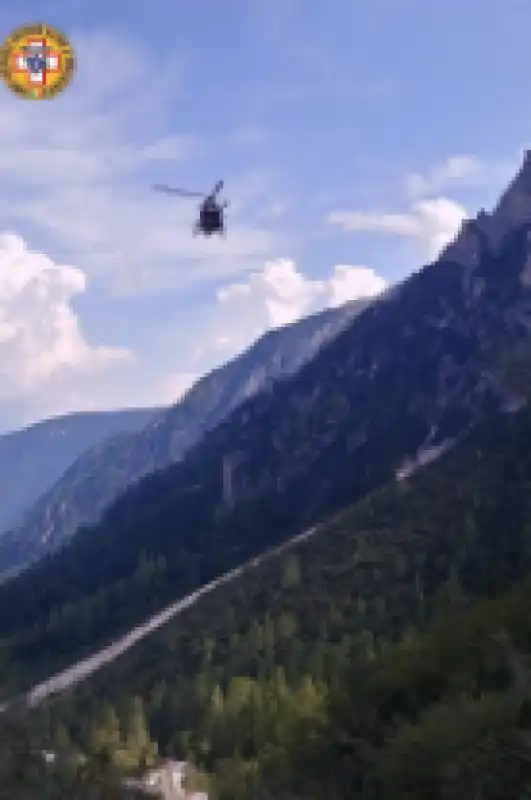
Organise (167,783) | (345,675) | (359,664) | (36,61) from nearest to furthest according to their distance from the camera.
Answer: (36,61) < (345,675) < (167,783) < (359,664)

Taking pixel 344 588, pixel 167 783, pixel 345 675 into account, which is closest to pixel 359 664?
pixel 345 675

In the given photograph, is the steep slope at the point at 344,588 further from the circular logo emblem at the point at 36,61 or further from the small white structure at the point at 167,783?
the circular logo emblem at the point at 36,61

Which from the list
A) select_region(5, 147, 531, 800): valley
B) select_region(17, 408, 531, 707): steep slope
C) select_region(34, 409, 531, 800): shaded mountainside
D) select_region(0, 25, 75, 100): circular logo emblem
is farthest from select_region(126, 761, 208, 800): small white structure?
select_region(0, 25, 75, 100): circular logo emblem

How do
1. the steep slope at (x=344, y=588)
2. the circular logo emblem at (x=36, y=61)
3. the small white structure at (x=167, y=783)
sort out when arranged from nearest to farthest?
1. the circular logo emblem at (x=36, y=61)
2. the small white structure at (x=167, y=783)
3. the steep slope at (x=344, y=588)

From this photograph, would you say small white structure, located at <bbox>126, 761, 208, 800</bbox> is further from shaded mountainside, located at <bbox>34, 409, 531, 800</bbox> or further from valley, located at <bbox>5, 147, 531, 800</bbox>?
shaded mountainside, located at <bbox>34, 409, 531, 800</bbox>

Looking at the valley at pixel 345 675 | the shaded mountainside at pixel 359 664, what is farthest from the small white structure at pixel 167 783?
the shaded mountainside at pixel 359 664

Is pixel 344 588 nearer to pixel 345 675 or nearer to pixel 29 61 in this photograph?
pixel 345 675

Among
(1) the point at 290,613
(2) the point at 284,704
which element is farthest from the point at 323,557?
(2) the point at 284,704

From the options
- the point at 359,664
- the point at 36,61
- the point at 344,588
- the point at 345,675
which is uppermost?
the point at 36,61
